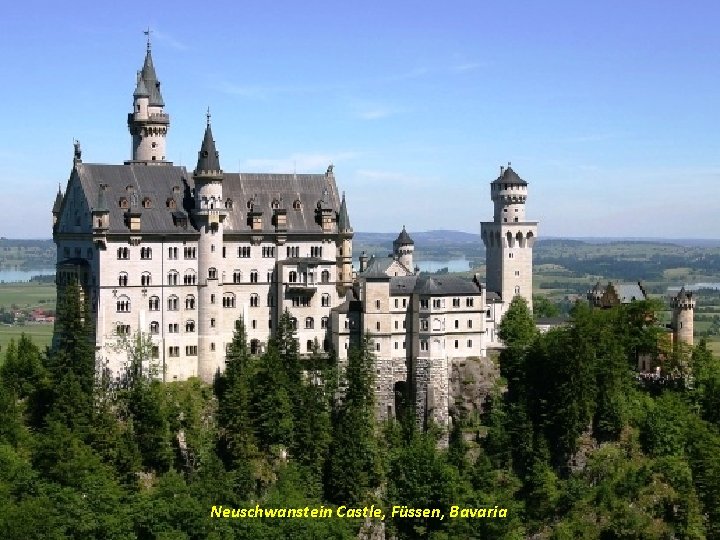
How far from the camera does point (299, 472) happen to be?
99.2m

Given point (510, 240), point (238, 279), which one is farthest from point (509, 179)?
point (238, 279)

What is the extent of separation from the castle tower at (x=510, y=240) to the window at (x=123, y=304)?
3792 centimetres

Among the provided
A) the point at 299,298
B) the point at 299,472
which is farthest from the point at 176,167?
the point at 299,472

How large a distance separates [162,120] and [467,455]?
1755 inches

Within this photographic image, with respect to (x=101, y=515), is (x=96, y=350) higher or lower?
higher

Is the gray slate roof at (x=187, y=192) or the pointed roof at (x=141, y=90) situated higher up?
the pointed roof at (x=141, y=90)

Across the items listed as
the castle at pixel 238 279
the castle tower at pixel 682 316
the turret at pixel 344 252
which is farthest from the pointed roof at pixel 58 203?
the castle tower at pixel 682 316

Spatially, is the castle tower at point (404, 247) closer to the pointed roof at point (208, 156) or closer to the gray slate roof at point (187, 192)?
the gray slate roof at point (187, 192)

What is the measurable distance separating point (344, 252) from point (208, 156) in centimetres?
1635

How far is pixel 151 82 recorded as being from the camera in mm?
118812

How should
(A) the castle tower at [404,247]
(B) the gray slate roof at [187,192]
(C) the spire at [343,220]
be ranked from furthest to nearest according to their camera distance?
(A) the castle tower at [404,247], (C) the spire at [343,220], (B) the gray slate roof at [187,192]

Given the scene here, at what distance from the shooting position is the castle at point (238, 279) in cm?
10450

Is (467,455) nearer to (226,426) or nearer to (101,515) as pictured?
(226,426)

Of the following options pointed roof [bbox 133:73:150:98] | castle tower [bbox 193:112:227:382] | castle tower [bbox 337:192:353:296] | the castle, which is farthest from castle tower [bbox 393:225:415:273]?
pointed roof [bbox 133:73:150:98]
